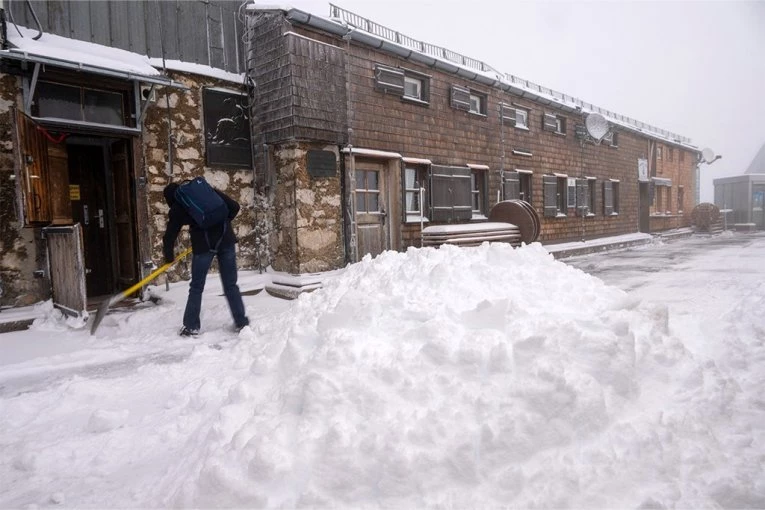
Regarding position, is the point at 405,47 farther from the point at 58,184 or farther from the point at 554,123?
the point at 554,123

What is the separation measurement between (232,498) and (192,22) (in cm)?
733

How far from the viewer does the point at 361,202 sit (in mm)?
8734

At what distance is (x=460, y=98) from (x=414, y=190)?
9.46ft

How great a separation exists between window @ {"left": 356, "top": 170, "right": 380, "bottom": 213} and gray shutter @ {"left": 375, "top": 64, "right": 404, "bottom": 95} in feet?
5.47

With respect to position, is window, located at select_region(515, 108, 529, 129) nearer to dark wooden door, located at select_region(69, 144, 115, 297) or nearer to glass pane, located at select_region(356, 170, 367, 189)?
glass pane, located at select_region(356, 170, 367, 189)

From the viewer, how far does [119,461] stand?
2.40 m

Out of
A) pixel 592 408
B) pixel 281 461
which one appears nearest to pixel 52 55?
pixel 281 461

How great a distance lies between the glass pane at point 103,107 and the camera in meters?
5.91

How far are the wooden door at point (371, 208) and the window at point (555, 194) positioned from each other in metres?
→ 6.88

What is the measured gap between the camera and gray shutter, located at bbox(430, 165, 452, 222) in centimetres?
995

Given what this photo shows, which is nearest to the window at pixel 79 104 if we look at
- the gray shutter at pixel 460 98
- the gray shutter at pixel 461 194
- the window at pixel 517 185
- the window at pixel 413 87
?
the window at pixel 413 87

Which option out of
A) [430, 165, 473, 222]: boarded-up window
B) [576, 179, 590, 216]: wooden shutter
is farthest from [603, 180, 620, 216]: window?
[430, 165, 473, 222]: boarded-up window

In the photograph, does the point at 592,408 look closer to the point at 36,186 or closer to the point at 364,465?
the point at 364,465

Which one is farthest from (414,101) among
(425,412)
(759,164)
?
(759,164)
